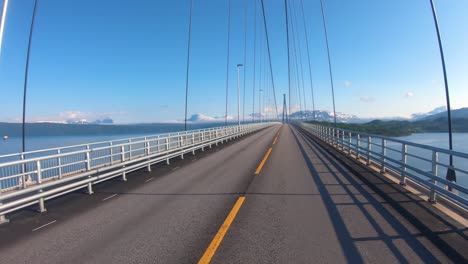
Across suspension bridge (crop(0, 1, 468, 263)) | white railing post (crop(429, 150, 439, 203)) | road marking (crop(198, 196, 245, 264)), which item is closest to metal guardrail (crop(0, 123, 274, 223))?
suspension bridge (crop(0, 1, 468, 263))

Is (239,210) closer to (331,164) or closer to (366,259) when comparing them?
(366,259)

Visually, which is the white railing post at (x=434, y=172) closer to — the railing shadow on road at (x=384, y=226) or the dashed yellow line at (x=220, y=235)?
the railing shadow on road at (x=384, y=226)

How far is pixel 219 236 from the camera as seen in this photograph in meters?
5.02

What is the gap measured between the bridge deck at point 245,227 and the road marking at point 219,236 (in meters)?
0.07

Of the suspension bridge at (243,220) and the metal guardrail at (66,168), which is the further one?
the metal guardrail at (66,168)

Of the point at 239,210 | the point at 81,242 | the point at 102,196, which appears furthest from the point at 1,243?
the point at 239,210

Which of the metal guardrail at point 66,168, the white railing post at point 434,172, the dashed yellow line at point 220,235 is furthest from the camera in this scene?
the metal guardrail at point 66,168

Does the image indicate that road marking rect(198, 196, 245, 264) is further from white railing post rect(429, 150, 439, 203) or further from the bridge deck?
white railing post rect(429, 150, 439, 203)

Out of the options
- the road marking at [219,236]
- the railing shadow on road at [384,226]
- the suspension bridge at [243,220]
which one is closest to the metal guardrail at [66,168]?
the suspension bridge at [243,220]

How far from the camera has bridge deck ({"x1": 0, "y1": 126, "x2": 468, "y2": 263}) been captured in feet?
14.2

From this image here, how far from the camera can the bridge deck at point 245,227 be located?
434 cm

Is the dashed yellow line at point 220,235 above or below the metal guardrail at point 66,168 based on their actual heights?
below

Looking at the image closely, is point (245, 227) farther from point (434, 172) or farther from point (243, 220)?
point (434, 172)

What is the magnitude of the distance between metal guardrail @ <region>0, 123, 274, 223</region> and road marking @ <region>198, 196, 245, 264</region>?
14.3 feet
